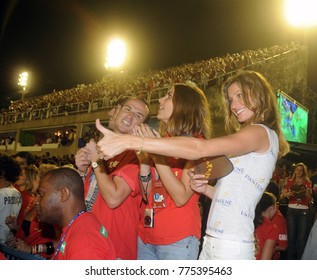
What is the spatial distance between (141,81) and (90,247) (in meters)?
15.6

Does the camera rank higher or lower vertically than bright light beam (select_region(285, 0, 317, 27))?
lower

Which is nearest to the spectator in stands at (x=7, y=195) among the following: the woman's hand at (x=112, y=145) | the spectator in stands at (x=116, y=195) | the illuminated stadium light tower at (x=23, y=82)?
the spectator in stands at (x=116, y=195)

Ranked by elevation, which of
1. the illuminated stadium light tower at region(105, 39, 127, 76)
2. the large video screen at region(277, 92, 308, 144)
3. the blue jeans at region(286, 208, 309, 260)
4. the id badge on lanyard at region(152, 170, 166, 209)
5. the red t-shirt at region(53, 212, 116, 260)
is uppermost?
the illuminated stadium light tower at region(105, 39, 127, 76)

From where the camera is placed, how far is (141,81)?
17.1 m

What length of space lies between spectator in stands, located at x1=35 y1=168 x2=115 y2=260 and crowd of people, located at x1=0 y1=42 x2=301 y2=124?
387 inches

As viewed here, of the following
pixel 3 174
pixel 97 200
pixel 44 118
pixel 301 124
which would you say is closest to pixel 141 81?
pixel 301 124

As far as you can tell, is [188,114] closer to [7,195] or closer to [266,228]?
[266,228]

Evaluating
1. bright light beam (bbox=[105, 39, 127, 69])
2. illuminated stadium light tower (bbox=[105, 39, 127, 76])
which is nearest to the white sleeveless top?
illuminated stadium light tower (bbox=[105, 39, 127, 76])

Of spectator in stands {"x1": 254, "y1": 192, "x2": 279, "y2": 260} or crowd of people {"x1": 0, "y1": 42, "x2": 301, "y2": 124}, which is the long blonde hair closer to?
spectator in stands {"x1": 254, "y1": 192, "x2": 279, "y2": 260}

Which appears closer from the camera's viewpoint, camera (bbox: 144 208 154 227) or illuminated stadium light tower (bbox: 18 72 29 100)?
camera (bbox: 144 208 154 227)

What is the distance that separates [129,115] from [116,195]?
2.85ft

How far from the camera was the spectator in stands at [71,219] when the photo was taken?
6.15 feet

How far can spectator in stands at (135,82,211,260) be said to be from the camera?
2357mm
